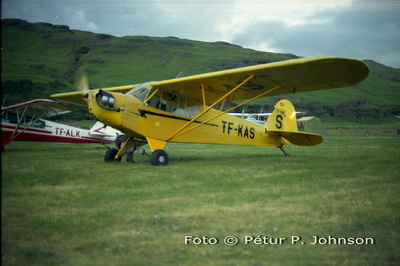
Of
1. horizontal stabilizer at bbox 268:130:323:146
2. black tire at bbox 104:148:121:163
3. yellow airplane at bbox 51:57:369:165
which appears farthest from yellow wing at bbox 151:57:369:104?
black tire at bbox 104:148:121:163

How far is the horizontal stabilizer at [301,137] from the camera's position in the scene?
40.9 ft

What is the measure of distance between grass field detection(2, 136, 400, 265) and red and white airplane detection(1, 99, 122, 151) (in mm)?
8008

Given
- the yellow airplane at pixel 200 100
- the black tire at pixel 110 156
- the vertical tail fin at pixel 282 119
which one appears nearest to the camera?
the yellow airplane at pixel 200 100

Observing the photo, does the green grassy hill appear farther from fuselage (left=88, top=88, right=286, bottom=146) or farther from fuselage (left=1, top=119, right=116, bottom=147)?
fuselage (left=88, top=88, right=286, bottom=146)

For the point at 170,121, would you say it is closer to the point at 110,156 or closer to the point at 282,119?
the point at 110,156

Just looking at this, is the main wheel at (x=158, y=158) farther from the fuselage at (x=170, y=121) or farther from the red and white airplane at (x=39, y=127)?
the red and white airplane at (x=39, y=127)

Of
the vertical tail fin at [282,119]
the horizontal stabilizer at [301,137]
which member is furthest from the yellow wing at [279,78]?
the horizontal stabilizer at [301,137]

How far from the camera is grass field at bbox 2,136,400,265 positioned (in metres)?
2.92

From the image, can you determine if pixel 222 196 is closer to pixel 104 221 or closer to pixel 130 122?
pixel 104 221

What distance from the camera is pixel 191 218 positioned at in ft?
13.5

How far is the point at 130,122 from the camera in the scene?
9.96 meters

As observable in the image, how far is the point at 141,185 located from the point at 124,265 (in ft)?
12.5

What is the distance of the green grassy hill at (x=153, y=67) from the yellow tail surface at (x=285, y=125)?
160 feet

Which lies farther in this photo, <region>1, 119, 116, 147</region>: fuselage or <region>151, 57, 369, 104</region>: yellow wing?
<region>1, 119, 116, 147</region>: fuselage
